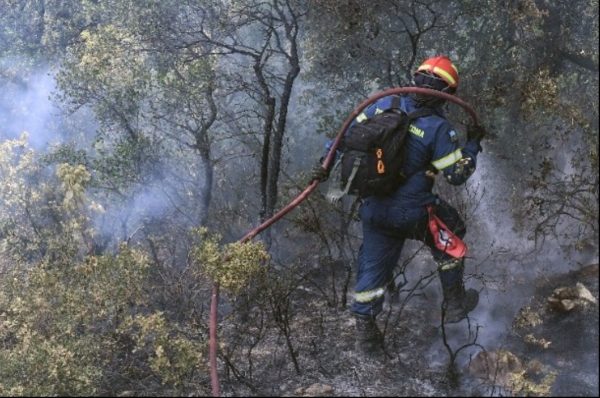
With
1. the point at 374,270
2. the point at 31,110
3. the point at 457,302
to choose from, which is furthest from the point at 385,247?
the point at 31,110

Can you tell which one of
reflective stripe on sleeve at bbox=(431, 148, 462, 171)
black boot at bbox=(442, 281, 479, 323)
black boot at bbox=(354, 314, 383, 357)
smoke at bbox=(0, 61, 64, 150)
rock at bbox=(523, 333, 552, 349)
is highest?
smoke at bbox=(0, 61, 64, 150)

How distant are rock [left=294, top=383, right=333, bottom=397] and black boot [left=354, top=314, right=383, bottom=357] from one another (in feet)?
1.60

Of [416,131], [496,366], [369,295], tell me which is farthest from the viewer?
[369,295]

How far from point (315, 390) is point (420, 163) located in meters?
1.62

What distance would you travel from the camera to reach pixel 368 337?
4.17 m

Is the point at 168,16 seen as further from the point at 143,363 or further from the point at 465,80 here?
the point at 143,363

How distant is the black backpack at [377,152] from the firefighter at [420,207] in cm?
8

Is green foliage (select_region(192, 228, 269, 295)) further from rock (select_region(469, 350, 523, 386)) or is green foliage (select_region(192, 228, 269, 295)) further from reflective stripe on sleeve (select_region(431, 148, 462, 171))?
rock (select_region(469, 350, 523, 386))

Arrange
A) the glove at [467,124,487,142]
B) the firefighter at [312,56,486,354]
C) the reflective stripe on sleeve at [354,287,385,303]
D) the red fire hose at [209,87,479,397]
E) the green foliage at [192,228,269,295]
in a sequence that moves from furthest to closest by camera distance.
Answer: the reflective stripe on sleeve at [354,287,385,303], the glove at [467,124,487,142], the firefighter at [312,56,486,354], the green foliage at [192,228,269,295], the red fire hose at [209,87,479,397]

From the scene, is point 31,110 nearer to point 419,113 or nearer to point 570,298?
point 419,113

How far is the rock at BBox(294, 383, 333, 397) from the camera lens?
12.2ft

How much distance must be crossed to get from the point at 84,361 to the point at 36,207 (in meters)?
4.18

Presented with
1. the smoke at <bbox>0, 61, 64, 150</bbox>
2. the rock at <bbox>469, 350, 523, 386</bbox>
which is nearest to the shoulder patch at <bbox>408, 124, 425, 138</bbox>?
the rock at <bbox>469, 350, 523, 386</bbox>

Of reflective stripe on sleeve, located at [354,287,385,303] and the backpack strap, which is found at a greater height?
the backpack strap
